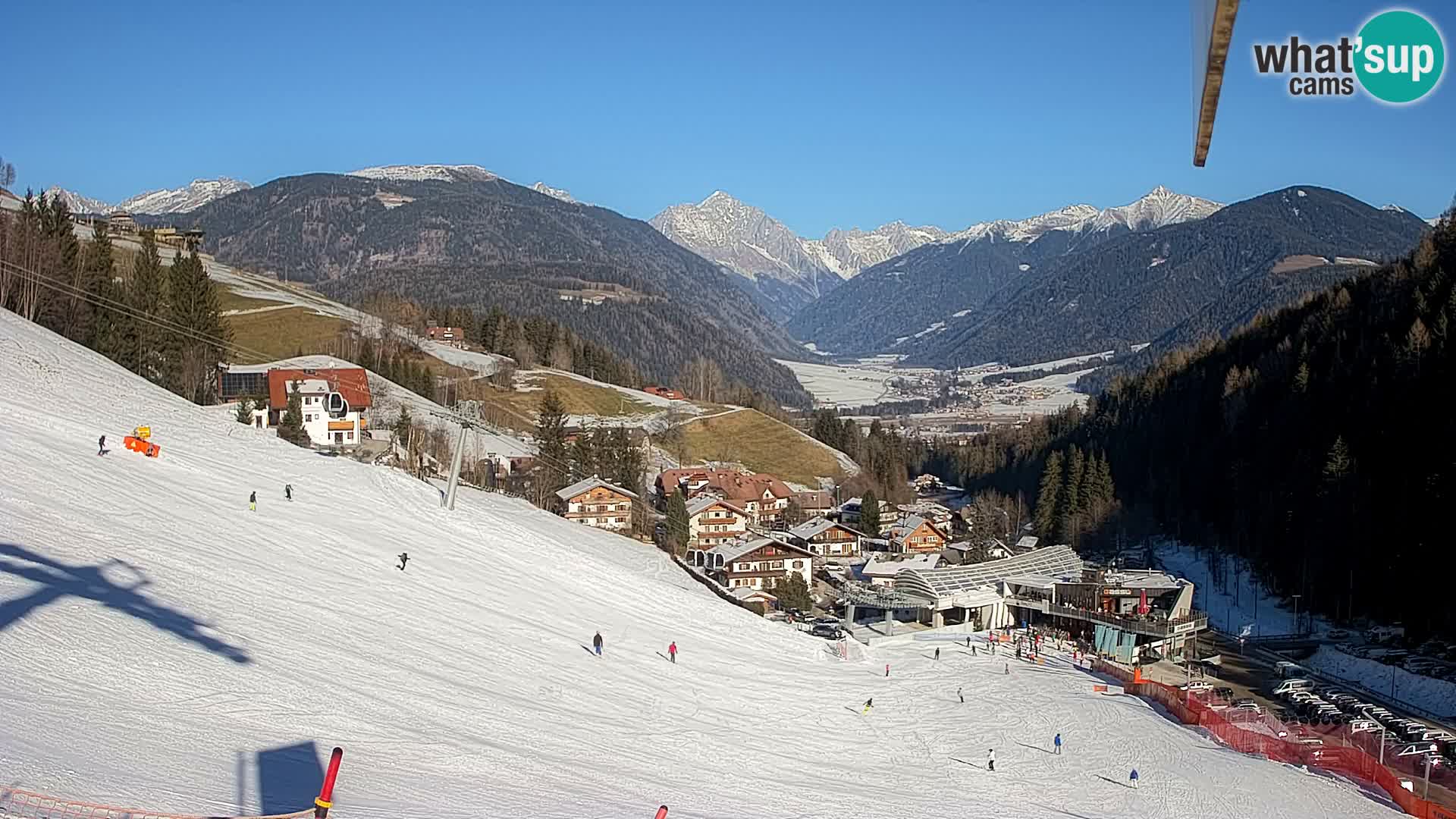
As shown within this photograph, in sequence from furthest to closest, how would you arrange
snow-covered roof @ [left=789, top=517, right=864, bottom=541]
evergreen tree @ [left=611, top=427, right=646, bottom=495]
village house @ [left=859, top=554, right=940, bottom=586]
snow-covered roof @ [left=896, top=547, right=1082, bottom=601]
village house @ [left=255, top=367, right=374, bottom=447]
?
evergreen tree @ [left=611, top=427, right=646, bottom=495]
snow-covered roof @ [left=789, top=517, right=864, bottom=541]
village house @ [left=255, top=367, right=374, bottom=447]
village house @ [left=859, top=554, right=940, bottom=586]
snow-covered roof @ [left=896, top=547, right=1082, bottom=601]

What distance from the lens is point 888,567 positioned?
65438 mm

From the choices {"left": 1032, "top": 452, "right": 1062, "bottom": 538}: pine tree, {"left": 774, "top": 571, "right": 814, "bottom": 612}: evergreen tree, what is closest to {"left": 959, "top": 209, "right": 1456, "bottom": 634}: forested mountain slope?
{"left": 1032, "top": 452, "right": 1062, "bottom": 538}: pine tree

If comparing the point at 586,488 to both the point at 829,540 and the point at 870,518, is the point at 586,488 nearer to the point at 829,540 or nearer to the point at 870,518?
the point at 829,540

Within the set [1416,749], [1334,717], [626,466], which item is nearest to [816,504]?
[626,466]

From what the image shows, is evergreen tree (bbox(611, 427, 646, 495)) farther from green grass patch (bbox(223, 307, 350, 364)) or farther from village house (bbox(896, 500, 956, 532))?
green grass patch (bbox(223, 307, 350, 364))

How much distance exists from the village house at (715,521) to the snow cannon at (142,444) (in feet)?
135

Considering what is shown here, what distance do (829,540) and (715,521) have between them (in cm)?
780

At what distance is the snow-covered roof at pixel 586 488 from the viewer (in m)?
66.6

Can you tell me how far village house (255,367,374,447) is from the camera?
66500mm

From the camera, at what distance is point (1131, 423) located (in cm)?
11400

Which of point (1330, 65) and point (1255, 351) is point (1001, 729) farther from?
point (1255, 351)

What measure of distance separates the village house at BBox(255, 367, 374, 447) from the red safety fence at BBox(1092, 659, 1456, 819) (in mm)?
46484

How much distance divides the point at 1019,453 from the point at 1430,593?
73.4m

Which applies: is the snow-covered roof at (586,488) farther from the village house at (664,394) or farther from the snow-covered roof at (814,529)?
the village house at (664,394)
